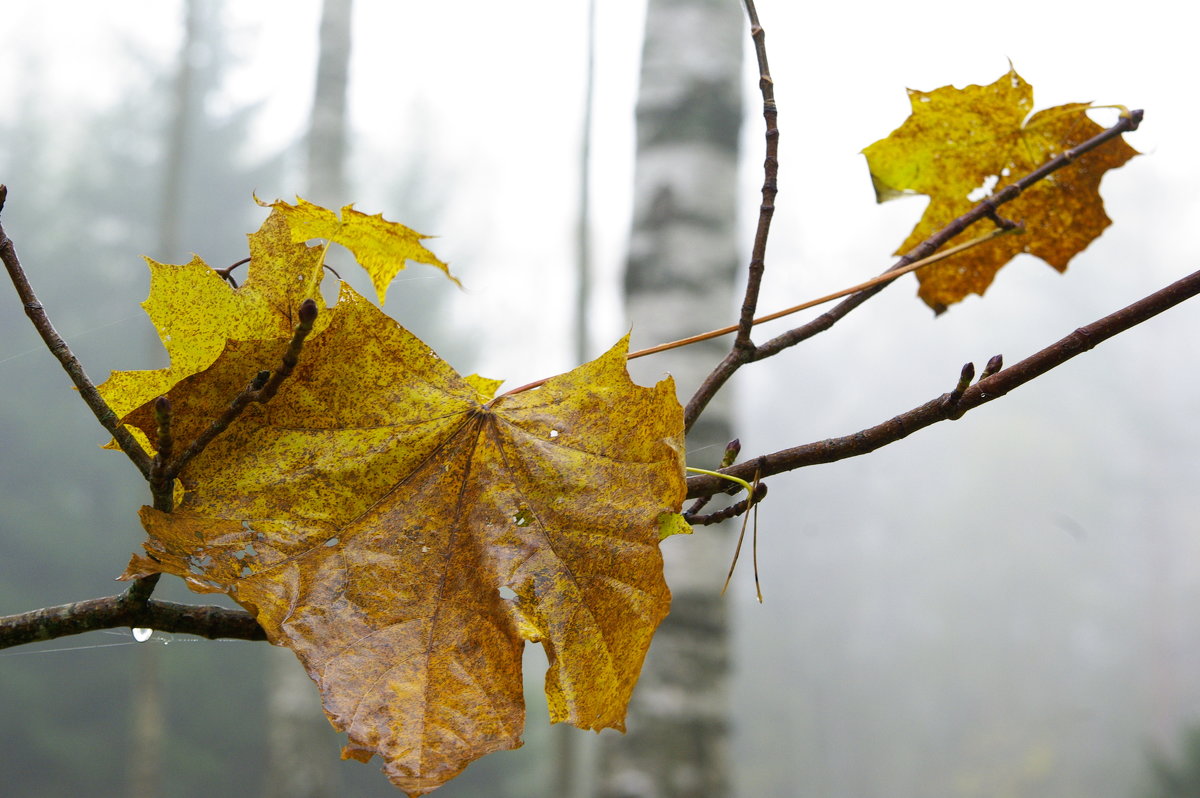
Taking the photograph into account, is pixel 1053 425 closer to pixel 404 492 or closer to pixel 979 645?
pixel 979 645

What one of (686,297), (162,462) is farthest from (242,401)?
(686,297)

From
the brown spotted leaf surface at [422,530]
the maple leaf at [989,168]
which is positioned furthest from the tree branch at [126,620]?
the maple leaf at [989,168]

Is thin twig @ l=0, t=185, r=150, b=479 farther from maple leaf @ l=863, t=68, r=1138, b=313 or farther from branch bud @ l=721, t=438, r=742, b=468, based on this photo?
maple leaf @ l=863, t=68, r=1138, b=313

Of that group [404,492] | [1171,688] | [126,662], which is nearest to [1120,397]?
[1171,688]

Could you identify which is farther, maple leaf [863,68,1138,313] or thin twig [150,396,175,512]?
maple leaf [863,68,1138,313]

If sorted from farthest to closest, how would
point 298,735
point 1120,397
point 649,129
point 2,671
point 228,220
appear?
point 1120,397 < point 228,220 < point 2,671 < point 298,735 < point 649,129

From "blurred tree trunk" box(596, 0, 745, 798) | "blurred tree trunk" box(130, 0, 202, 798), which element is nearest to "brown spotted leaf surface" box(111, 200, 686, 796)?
"blurred tree trunk" box(596, 0, 745, 798)

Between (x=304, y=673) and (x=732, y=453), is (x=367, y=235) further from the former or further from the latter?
(x=304, y=673)
